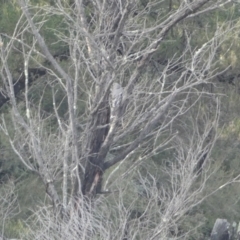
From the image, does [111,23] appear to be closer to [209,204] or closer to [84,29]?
[84,29]

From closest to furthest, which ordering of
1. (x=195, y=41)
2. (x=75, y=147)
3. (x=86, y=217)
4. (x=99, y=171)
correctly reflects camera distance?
(x=86, y=217) → (x=75, y=147) → (x=99, y=171) → (x=195, y=41)

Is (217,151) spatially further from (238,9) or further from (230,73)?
(238,9)

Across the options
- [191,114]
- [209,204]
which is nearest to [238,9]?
[191,114]

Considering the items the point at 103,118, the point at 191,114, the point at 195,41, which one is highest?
the point at 103,118

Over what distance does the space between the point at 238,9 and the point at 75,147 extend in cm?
497

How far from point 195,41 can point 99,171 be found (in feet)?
14.0

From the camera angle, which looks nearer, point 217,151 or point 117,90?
point 117,90

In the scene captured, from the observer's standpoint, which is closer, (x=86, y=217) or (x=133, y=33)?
(x=86, y=217)

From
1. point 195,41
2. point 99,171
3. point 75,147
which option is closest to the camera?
point 75,147

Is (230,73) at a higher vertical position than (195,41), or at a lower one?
lower

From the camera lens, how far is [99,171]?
571 cm

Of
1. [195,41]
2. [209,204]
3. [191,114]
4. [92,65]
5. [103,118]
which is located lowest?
[209,204]

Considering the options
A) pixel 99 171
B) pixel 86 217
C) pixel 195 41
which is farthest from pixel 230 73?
pixel 86 217

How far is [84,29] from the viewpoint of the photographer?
5066 millimetres
